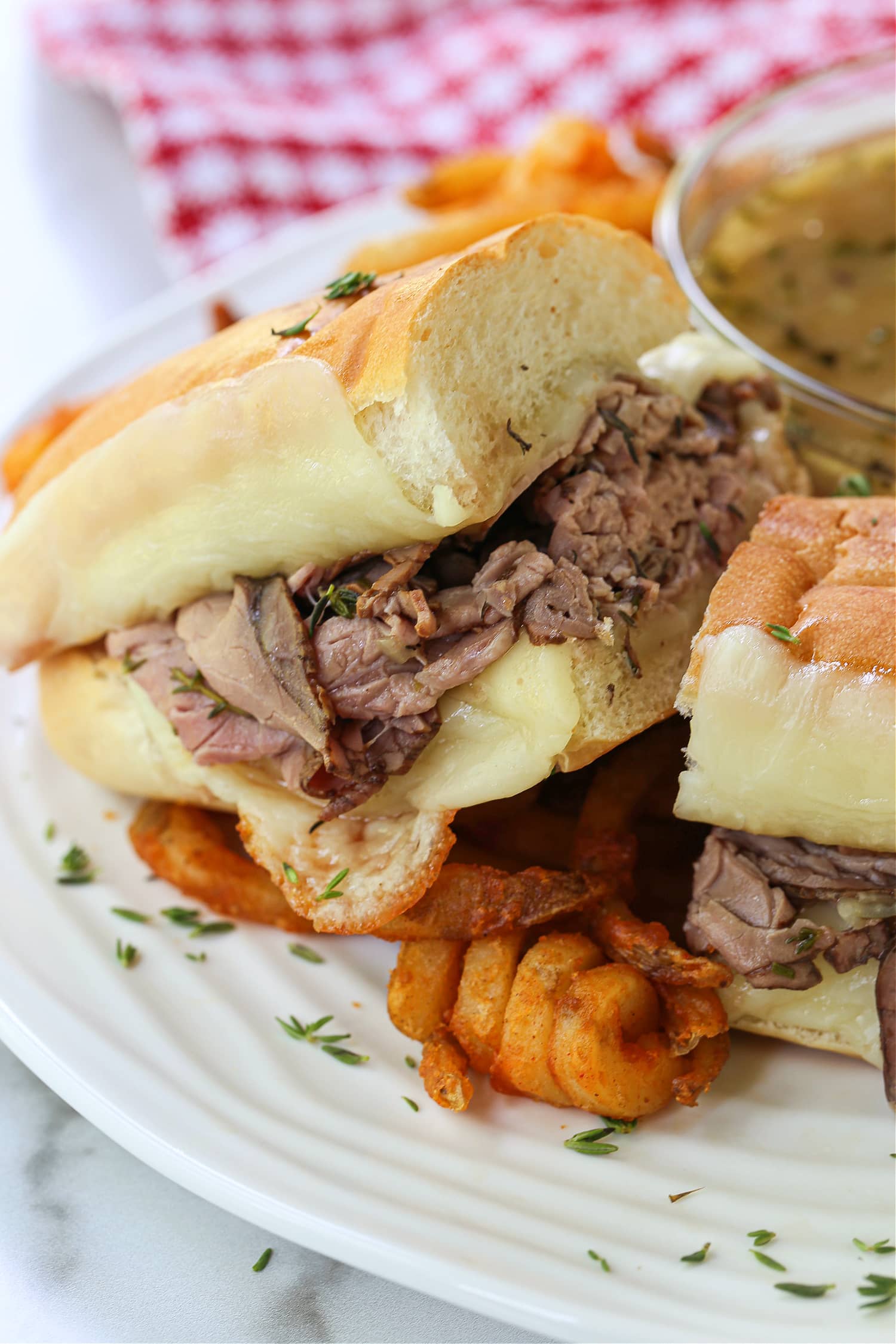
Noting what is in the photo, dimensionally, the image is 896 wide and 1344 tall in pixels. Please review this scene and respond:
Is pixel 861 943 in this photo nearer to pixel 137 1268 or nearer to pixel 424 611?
pixel 424 611

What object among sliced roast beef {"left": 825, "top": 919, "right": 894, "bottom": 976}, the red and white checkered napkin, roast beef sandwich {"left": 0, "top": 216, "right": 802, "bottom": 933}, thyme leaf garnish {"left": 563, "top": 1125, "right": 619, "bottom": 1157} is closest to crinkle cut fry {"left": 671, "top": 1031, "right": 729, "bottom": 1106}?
thyme leaf garnish {"left": 563, "top": 1125, "right": 619, "bottom": 1157}

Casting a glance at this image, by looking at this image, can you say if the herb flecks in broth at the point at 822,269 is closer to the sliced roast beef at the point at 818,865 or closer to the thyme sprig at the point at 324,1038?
the sliced roast beef at the point at 818,865

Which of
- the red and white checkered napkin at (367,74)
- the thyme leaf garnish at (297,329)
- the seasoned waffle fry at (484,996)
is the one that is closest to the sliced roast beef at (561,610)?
the seasoned waffle fry at (484,996)

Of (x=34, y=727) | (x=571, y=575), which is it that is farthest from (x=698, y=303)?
(x=34, y=727)

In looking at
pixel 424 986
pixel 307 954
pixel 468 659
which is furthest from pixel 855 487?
pixel 307 954

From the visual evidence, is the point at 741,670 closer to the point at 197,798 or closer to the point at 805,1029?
the point at 805,1029

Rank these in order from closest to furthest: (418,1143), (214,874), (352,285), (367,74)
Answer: (418,1143)
(352,285)
(214,874)
(367,74)
